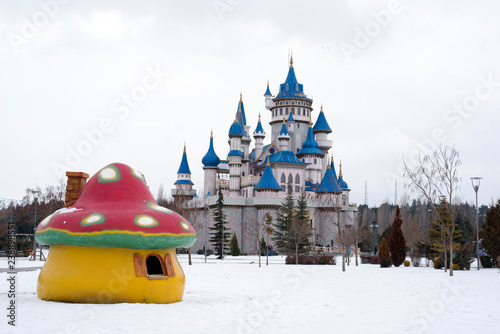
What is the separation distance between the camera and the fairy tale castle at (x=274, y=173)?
5309cm

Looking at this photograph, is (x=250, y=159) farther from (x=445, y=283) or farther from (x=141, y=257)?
(x=141, y=257)

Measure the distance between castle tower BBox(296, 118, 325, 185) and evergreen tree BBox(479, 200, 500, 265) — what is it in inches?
1269

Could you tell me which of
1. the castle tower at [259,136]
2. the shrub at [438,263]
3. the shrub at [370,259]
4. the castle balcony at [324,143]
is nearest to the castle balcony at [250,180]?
the castle tower at [259,136]

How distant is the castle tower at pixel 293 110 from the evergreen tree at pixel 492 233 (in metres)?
36.1

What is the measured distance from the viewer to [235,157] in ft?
190

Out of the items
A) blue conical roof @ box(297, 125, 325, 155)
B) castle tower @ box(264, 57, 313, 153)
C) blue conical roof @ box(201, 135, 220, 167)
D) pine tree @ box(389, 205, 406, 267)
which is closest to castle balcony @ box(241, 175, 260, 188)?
blue conical roof @ box(201, 135, 220, 167)

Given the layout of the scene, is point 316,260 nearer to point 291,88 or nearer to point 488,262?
point 488,262

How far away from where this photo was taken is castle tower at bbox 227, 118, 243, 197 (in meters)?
57.8

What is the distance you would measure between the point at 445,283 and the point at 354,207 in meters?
43.9

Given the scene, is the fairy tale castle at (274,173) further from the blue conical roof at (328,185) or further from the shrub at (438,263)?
the shrub at (438,263)

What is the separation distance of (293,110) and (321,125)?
3.89 meters

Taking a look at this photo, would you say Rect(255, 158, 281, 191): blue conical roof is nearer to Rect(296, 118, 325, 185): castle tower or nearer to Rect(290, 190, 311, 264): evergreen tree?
Rect(290, 190, 311, 264): evergreen tree

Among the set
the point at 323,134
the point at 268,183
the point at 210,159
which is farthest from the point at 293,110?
the point at 268,183

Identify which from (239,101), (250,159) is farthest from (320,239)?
(239,101)
